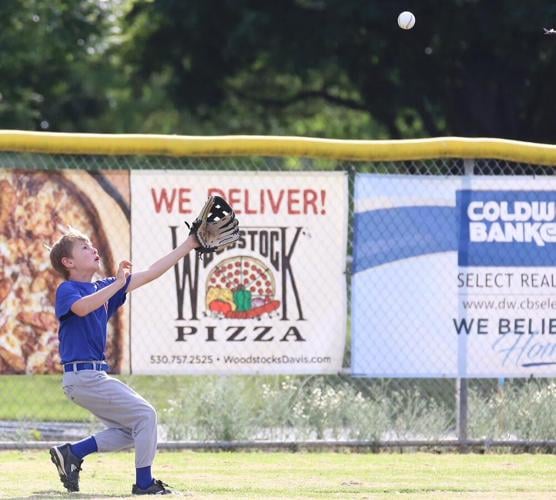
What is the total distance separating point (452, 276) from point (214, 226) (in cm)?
283

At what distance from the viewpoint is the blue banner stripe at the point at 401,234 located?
10188mm

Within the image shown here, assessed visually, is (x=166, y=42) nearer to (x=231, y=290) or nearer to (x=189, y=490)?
(x=231, y=290)

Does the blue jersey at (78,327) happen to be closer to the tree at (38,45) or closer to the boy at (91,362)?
the boy at (91,362)

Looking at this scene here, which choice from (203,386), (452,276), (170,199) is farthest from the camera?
(203,386)

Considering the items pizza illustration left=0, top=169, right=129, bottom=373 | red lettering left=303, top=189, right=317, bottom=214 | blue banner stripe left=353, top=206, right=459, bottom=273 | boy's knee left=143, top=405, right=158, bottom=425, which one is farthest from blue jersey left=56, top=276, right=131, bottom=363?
blue banner stripe left=353, top=206, right=459, bottom=273

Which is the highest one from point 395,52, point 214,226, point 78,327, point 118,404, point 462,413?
point 395,52

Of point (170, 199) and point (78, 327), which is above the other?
point (170, 199)

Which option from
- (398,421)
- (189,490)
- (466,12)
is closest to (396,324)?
(398,421)

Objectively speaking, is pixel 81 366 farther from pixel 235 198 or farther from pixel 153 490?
pixel 235 198

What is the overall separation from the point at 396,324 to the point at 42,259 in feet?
8.27

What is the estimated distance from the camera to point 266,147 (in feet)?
32.9

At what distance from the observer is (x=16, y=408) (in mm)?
13961

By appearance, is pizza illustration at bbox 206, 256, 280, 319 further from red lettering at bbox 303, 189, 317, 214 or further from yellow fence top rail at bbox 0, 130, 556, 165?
yellow fence top rail at bbox 0, 130, 556, 165

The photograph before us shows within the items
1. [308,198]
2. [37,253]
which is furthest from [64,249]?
[308,198]
